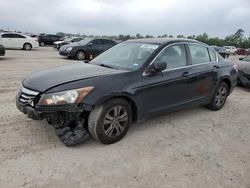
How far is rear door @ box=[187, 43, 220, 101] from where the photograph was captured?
17.4ft

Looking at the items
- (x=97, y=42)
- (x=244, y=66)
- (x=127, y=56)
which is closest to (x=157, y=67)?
(x=127, y=56)

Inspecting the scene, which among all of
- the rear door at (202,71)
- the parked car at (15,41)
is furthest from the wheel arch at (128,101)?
the parked car at (15,41)

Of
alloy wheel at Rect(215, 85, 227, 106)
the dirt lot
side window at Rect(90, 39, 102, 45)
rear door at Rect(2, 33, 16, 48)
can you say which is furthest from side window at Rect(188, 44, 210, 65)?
rear door at Rect(2, 33, 16, 48)

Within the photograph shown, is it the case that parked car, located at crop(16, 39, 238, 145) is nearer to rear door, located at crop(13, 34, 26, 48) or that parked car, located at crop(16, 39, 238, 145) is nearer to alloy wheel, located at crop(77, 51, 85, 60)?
alloy wheel, located at crop(77, 51, 85, 60)

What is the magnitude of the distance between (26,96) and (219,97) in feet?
13.5

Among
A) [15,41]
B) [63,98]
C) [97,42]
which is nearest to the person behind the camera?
[63,98]

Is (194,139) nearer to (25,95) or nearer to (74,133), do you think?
(74,133)

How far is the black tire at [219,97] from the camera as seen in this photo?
6.02m

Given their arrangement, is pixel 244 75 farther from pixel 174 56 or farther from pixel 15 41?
pixel 15 41

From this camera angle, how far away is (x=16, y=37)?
21766 mm

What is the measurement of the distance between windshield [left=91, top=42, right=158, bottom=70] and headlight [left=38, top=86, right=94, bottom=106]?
1063 mm

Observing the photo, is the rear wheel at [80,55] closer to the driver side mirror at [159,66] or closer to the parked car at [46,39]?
the driver side mirror at [159,66]

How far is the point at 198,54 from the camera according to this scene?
559 cm

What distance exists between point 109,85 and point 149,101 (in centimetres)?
82
